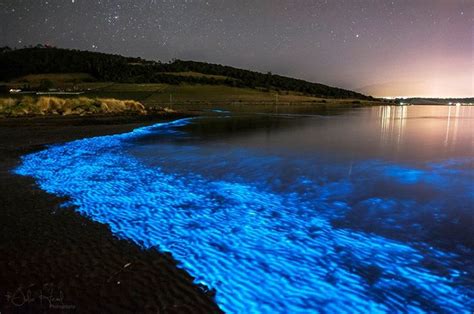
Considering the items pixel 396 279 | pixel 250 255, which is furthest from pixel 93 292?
pixel 396 279

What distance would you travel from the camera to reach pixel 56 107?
37.1 m

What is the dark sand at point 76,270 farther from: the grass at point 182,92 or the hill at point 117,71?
the hill at point 117,71

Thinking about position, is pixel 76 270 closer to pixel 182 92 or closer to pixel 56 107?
pixel 56 107

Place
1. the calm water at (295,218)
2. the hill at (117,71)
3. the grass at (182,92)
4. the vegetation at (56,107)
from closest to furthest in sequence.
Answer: the calm water at (295,218)
the vegetation at (56,107)
the grass at (182,92)
the hill at (117,71)

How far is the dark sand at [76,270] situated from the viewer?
4.54 meters

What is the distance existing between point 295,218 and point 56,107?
36246mm

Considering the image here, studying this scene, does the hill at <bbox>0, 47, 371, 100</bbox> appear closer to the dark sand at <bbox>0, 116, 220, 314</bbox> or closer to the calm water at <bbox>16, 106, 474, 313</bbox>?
the calm water at <bbox>16, 106, 474, 313</bbox>

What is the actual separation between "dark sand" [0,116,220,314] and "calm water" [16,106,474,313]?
0.44 m

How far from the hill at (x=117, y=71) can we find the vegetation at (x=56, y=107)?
99478 mm

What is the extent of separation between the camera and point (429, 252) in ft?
21.5

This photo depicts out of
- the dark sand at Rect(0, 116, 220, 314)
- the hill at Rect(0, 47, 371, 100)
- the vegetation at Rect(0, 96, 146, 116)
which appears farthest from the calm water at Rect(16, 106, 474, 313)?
the hill at Rect(0, 47, 371, 100)

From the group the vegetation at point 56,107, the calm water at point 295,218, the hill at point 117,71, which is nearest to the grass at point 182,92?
the hill at point 117,71

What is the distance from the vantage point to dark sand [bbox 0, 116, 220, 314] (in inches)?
179

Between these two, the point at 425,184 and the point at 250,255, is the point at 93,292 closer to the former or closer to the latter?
the point at 250,255
